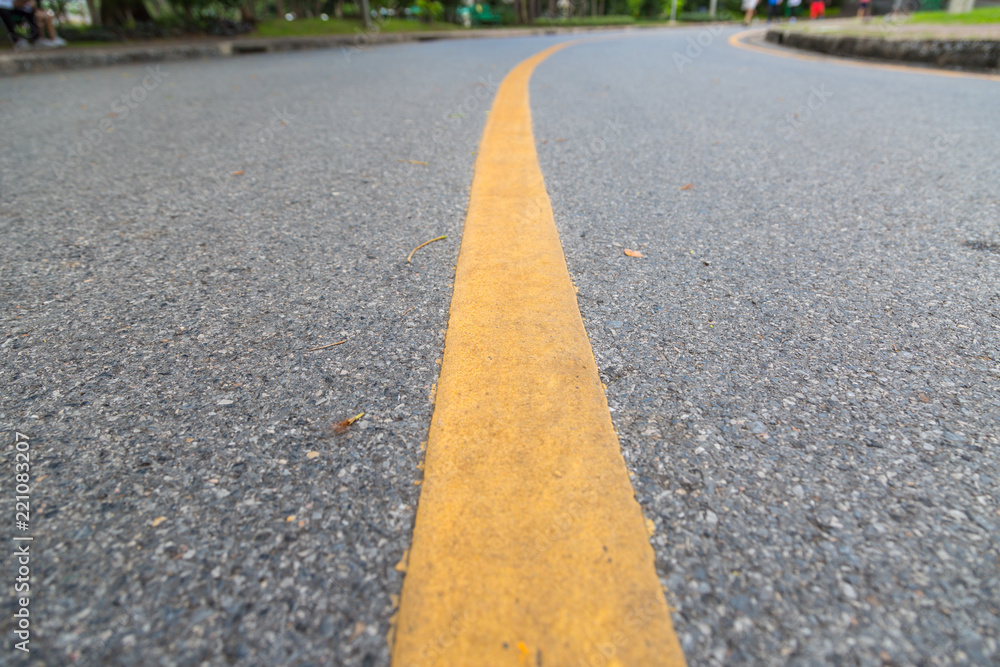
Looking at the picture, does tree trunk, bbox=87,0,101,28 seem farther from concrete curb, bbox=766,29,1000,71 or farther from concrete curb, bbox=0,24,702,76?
concrete curb, bbox=766,29,1000,71

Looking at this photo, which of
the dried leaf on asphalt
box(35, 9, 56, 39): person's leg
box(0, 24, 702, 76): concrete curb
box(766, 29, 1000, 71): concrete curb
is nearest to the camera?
the dried leaf on asphalt

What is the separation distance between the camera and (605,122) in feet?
12.9

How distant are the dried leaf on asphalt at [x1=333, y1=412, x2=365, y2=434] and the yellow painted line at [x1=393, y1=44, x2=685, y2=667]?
0.53ft

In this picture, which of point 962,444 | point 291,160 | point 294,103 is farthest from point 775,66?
point 962,444

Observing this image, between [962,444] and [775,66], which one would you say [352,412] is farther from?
[775,66]

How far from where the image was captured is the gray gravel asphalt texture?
0.86 m

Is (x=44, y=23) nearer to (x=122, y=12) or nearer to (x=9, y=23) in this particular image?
(x=9, y=23)

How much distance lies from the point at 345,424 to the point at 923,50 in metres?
8.75

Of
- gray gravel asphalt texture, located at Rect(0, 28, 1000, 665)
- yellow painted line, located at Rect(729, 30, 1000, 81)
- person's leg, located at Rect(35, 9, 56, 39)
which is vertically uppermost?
person's leg, located at Rect(35, 9, 56, 39)

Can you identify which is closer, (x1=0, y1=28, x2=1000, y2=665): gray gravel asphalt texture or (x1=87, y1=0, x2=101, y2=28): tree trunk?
(x1=0, y1=28, x2=1000, y2=665): gray gravel asphalt texture

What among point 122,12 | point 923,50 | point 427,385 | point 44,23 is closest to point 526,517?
point 427,385

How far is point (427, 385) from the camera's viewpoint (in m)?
1.32

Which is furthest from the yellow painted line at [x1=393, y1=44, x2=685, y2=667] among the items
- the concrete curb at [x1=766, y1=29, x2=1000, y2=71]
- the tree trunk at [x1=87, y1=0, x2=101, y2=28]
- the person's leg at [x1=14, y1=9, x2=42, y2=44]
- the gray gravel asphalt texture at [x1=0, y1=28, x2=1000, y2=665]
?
the tree trunk at [x1=87, y1=0, x2=101, y2=28]

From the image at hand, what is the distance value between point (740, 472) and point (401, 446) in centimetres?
63
